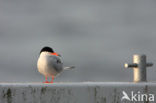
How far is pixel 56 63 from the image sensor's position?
554 centimetres

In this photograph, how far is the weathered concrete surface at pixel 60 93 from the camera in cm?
435

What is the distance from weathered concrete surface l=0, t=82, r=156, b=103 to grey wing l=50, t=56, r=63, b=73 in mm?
1085

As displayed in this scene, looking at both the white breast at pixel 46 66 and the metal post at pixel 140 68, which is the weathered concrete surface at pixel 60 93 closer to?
the metal post at pixel 140 68

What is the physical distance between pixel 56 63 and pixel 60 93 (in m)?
1.21

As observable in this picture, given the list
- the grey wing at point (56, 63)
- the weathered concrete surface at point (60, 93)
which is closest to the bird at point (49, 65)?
the grey wing at point (56, 63)

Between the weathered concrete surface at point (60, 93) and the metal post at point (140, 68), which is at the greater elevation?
the metal post at point (140, 68)

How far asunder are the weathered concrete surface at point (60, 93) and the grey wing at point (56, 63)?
1.09 metres

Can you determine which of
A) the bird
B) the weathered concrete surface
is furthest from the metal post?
the bird

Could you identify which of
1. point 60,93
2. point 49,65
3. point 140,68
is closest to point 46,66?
point 49,65

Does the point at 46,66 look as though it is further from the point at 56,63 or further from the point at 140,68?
the point at 140,68

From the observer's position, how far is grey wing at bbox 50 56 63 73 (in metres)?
5.49

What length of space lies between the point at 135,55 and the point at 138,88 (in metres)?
0.91

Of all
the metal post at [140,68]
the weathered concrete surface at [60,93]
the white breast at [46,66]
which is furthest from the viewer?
the white breast at [46,66]

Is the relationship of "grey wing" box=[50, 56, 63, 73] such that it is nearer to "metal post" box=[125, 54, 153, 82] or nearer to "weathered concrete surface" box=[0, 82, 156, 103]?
"weathered concrete surface" box=[0, 82, 156, 103]
